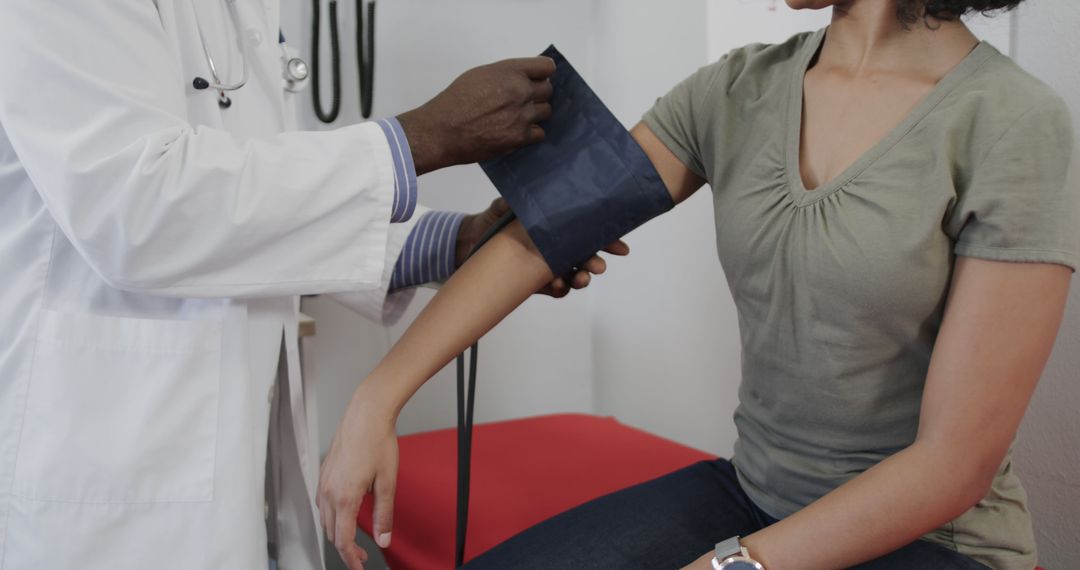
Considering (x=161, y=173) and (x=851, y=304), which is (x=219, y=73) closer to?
(x=161, y=173)

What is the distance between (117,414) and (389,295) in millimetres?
568

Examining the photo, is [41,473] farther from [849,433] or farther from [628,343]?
[628,343]

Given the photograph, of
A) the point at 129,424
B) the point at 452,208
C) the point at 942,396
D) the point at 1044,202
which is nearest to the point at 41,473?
the point at 129,424

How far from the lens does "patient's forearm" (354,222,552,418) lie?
3.45 ft

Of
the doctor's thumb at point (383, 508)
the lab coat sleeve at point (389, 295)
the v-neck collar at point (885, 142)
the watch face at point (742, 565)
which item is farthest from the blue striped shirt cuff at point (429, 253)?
the watch face at point (742, 565)

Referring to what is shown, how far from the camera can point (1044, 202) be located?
0.78 m

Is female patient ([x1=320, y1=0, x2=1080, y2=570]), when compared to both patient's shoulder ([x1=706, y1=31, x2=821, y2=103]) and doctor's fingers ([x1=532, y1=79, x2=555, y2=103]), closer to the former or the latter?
patient's shoulder ([x1=706, y1=31, x2=821, y2=103])

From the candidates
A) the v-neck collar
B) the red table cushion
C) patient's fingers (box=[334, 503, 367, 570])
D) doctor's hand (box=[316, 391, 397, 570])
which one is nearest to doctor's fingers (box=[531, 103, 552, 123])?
the v-neck collar

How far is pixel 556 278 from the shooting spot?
44.1 inches

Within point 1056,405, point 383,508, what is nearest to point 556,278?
point 383,508

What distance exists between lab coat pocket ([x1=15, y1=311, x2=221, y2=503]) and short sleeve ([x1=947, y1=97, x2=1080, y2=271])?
845mm

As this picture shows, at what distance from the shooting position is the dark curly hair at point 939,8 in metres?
0.91

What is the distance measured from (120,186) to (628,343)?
5.12 ft

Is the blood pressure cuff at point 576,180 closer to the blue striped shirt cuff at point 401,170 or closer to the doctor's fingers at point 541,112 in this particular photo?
the doctor's fingers at point 541,112
